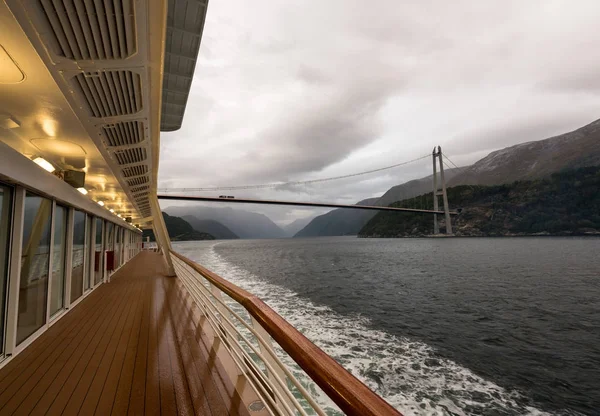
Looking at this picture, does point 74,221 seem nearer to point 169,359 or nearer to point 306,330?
point 169,359

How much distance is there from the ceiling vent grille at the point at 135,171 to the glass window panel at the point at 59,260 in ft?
3.21

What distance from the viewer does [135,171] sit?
4.72 m

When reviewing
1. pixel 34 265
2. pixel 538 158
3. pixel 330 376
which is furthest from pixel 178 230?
pixel 538 158

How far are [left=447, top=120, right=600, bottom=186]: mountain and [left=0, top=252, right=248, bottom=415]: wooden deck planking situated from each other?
382 ft

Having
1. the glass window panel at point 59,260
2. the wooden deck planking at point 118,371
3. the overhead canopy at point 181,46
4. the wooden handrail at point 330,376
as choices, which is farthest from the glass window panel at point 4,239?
the overhead canopy at point 181,46

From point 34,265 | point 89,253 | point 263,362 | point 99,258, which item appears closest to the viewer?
point 263,362

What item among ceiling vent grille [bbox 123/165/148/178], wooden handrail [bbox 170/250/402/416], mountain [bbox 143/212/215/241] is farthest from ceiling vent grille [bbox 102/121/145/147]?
mountain [bbox 143/212/215/241]

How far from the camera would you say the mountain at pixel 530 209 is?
5205 cm

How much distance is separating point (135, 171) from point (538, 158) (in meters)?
160

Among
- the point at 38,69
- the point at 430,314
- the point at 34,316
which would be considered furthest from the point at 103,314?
the point at 430,314

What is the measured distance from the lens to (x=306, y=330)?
5.72m

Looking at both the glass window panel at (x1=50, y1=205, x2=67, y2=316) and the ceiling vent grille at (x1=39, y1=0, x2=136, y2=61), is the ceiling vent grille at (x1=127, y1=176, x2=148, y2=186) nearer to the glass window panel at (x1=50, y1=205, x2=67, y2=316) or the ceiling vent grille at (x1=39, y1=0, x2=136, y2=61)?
the glass window panel at (x1=50, y1=205, x2=67, y2=316)

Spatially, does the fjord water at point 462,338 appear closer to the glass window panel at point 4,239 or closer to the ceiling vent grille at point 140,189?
the glass window panel at point 4,239

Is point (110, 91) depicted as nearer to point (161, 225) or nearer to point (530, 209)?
point (161, 225)
